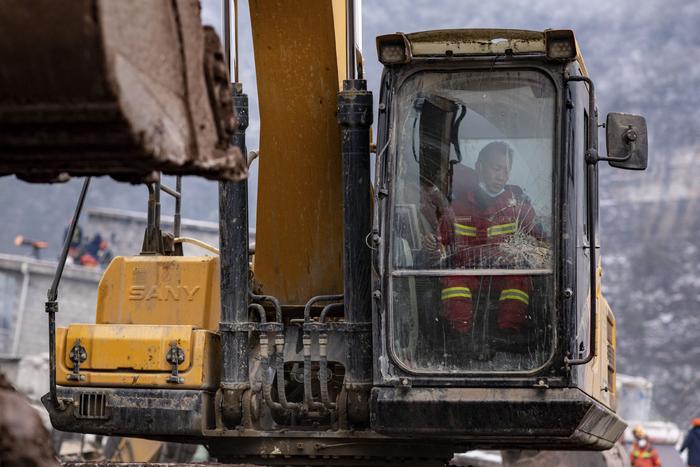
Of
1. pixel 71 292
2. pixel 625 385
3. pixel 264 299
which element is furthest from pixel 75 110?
pixel 71 292

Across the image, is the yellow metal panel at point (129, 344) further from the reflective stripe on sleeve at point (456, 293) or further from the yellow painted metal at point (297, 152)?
the reflective stripe on sleeve at point (456, 293)

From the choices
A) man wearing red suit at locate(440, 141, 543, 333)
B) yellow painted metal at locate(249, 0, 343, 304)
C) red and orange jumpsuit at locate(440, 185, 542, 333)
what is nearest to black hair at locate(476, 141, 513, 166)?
man wearing red suit at locate(440, 141, 543, 333)

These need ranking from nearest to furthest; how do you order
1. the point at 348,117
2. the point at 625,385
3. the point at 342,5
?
the point at 348,117
the point at 342,5
the point at 625,385

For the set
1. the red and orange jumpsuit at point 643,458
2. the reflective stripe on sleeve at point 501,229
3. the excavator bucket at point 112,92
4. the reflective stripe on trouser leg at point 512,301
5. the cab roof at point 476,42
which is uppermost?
the cab roof at point 476,42

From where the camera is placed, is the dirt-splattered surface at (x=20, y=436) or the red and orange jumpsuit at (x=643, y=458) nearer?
the dirt-splattered surface at (x=20, y=436)

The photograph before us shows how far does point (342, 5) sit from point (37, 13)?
12.5 ft

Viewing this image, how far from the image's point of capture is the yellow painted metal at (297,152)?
6.16 m

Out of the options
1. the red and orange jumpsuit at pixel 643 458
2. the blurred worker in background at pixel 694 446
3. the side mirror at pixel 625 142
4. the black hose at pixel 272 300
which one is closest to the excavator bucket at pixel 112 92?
the side mirror at pixel 625 142

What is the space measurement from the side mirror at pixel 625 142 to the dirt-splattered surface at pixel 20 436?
10.2 ft

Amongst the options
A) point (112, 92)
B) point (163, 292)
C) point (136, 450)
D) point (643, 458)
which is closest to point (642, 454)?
point (643, 458)

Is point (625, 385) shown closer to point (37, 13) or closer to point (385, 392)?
point (385, 392)

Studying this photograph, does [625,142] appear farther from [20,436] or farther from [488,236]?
[20,436]

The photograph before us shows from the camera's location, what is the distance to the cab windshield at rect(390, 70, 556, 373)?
5.61 m

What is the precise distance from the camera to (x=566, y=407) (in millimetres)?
5516
